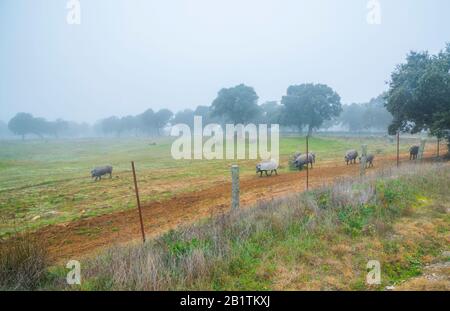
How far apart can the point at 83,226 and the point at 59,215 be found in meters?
2.70

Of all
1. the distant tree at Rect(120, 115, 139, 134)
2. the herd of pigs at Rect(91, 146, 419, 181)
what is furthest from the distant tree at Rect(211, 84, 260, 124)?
the distant tree at Rect(120, 115, 139, 134)

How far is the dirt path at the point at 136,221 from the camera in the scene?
9.02 m

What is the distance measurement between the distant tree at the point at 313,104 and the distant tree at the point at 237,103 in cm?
700

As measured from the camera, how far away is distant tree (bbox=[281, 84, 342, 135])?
5974 cm

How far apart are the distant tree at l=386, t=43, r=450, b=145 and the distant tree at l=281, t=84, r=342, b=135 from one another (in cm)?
3753

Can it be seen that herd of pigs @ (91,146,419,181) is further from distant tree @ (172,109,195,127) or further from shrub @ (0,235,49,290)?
distant tree @ (172,109,195,127)

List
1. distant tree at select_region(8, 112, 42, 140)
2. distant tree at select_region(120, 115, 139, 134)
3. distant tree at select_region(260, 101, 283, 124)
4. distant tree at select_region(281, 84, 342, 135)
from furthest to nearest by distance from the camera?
distant tree at select_region(120, 115, 139, 134), distant tree at select_region(8, 112, 42, 140), distant tree at select_region(260, 101, 283, 124), distant tree at select_region(281, 84, 342, 135)

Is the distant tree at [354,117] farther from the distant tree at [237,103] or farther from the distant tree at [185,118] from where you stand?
the distant tree at [185,118]

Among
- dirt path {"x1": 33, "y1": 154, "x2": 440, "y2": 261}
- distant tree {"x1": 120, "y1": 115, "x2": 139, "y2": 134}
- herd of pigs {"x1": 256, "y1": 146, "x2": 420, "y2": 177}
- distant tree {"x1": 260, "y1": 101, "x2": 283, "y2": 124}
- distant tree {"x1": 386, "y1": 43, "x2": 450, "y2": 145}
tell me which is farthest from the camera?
distant tree {"x1": 120, "y1": 115, "x2": 139, "y2": 134}

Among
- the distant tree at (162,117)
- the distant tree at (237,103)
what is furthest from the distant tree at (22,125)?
the distant tree at (237,103)
